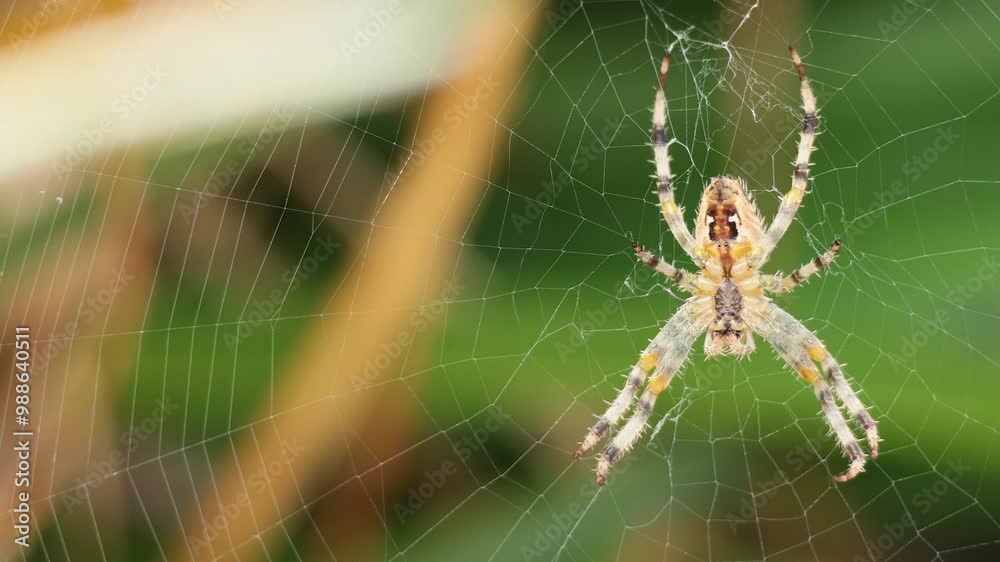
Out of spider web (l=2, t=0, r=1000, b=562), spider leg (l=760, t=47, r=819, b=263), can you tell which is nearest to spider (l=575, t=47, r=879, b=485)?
spider leg (l=760, t=47, r=819, b=263)

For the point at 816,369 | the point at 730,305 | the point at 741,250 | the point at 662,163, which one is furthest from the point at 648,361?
the point at 662,163

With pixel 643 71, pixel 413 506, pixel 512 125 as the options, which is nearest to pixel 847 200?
pixel 643 71

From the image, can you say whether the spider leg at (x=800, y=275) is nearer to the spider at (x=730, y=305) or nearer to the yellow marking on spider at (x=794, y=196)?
the spider at (x=730, y=305)

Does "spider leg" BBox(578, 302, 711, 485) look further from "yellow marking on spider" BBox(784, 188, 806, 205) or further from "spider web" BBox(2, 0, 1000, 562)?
"yellow marking on spider" BBox(784, 188, 806, 205)

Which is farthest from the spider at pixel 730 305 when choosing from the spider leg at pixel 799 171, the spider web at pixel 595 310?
the spider web at pixel 595 310

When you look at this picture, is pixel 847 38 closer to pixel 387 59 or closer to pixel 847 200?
pixel 847 200

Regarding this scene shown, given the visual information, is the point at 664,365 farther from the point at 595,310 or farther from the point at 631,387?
the point at 595,310
